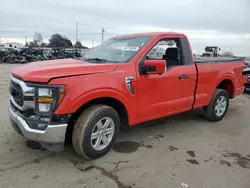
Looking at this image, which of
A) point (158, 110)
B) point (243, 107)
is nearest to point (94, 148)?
point (158, 110)

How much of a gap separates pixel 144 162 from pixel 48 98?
164 centimetres

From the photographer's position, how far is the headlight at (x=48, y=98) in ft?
10.0

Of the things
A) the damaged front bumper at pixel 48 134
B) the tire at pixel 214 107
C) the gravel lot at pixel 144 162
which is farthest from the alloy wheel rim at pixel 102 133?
the tire at pixel 214 107

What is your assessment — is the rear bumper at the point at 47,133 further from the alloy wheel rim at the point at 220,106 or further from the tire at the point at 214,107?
the alloy wheel rim at the point at 220,106

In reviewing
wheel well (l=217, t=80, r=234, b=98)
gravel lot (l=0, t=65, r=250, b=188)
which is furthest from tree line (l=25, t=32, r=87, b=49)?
gravel lot (l=0, t=65, r=250, b=188)

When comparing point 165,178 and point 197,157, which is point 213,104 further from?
point 165,178

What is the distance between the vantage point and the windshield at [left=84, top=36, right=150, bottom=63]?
4.08 meters

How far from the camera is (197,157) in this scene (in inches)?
151

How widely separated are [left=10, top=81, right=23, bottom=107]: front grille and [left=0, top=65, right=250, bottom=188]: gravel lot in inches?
33.4

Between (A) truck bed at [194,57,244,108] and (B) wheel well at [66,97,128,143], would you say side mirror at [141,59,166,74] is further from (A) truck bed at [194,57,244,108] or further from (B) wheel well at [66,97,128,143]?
(A) truck bed at [194,57,244,108]

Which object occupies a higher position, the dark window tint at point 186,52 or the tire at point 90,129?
the dark window tint at point 186,52

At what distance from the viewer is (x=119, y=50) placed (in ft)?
14.3

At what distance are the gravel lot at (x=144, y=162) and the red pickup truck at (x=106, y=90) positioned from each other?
32 centimetres

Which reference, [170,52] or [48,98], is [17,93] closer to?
[48,98]
